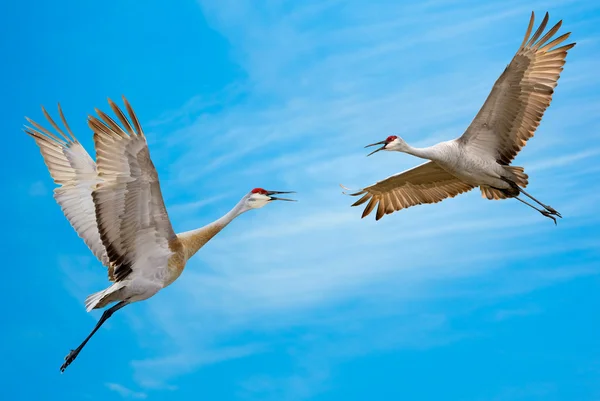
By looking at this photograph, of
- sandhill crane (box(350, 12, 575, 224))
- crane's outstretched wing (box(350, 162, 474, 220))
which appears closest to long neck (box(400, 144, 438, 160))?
sandhill crane (box(350, 12, 575, 224))

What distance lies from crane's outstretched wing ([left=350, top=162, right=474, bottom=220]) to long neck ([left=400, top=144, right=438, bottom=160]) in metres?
1.07

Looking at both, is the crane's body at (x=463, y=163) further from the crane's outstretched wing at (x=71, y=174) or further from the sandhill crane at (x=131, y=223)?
the crane's outstretched wing at (x=71, y=174)

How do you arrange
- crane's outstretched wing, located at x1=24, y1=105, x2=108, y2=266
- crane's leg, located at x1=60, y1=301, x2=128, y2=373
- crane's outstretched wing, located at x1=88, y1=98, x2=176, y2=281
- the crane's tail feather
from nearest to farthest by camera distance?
1. crane's outstretched wing, located at x1=88, y1=98, x2=176, y2=281
2. the crane's tail feather
3. crane's leg, located at x1=60, y1=301, x2=128, y2=373
4. crane's outstretched wing, located at x1=24, y1=105, x2=108, y2=266

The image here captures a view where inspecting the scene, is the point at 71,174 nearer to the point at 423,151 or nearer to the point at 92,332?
the point at 92,332

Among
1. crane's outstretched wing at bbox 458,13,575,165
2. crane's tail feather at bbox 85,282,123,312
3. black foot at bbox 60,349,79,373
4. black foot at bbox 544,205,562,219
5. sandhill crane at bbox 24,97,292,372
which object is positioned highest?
crane's outstretched wing at bbox 458,13,575,165

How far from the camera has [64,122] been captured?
12430mm

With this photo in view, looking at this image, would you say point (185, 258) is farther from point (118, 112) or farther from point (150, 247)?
point (118, 112)

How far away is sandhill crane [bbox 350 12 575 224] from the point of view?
38.8ft

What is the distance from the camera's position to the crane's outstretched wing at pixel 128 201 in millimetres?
8766

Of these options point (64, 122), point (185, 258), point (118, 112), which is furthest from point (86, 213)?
point (118, 112)

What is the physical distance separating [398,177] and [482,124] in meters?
1.90

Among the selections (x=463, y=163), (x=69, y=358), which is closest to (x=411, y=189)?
(x=463, y=163)

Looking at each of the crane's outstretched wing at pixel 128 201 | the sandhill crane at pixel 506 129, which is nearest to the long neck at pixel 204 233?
the crane's outstretched wing at pixel 128 201

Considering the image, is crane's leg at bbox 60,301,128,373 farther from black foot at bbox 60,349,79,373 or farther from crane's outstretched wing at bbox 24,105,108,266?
crane's outstretched wing at bbox 24,105,108,266
